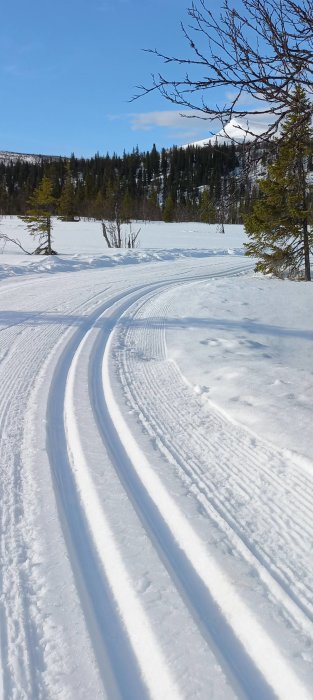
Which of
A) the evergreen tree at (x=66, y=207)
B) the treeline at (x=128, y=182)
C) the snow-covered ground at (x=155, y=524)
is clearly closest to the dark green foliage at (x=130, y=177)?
the treeline at (x=128, y=182)

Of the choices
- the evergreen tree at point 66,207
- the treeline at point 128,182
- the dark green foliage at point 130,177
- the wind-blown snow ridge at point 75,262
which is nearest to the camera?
the wind-blown snow ridge at point 75,262

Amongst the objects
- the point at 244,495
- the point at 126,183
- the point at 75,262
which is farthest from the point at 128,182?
the point at 244,495

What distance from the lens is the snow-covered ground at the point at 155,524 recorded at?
172cm

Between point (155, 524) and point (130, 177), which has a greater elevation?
point (130, 177)

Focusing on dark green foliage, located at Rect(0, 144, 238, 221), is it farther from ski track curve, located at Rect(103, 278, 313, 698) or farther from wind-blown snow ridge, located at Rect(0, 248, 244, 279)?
ski track curve, located at Rect(103, 278, 313, 698)

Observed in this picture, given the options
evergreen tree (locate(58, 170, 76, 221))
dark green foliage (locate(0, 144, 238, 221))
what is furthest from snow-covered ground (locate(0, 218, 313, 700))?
dark green foliage (locate(0, 144, 238, 221))

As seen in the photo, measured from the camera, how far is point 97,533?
2.45 m

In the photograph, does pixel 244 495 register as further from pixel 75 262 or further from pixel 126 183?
pixel 126 183

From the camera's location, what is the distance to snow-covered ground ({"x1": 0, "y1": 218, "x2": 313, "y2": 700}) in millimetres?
1722

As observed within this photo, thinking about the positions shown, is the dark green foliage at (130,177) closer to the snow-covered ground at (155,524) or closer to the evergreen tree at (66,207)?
the evergreen tree at (66,207)

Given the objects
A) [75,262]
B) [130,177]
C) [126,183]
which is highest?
[130,177]

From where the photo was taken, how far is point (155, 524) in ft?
8.30

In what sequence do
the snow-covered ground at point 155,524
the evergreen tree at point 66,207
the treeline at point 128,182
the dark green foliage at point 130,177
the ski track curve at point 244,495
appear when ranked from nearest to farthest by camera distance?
the snow-covered ground at point 155,524 < the ski track curve at point 244,495 < the evergreen tree at point 66,207 < the treeline at point 128,182 < the dark green foliage at point 130,177

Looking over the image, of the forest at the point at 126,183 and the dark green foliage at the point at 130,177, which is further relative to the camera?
the dark green foliage at the point at 130,177
